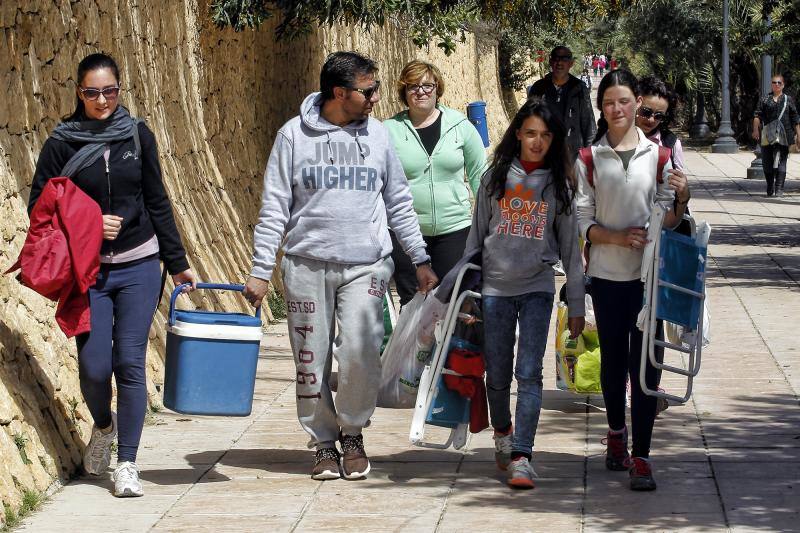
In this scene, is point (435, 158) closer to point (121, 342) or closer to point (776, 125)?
point (121, 342)

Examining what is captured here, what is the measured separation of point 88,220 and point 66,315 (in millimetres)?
418

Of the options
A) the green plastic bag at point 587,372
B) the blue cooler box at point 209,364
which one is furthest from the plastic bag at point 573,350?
the blue cooler box at point 209,364

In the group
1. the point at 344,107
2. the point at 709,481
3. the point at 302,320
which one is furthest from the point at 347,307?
the point at 709,481

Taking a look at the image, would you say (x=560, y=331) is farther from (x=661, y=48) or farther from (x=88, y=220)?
(x=661, y=48)

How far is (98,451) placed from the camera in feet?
22.6

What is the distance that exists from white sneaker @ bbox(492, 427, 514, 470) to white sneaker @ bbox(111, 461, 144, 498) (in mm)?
1611

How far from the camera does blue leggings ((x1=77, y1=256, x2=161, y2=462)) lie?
6582 millimetres

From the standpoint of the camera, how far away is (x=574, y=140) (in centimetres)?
1286

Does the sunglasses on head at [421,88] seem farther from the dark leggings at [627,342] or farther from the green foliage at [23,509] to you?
the green foliage at [23,509]

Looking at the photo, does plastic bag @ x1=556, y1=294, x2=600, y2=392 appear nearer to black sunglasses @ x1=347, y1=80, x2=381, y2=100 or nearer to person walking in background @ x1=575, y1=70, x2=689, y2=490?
person walking in background @ x1=575, y1=70, x2=689, y2=490

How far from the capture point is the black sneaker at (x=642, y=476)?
6582 millimetres

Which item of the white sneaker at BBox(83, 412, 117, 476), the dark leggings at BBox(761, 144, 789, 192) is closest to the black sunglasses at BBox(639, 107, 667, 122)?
the white sneaker at BBox(83, 412, 117, 476)

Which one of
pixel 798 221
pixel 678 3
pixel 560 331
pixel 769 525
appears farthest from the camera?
pixel 678 3

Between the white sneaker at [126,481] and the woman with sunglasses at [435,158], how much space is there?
2214 mm
